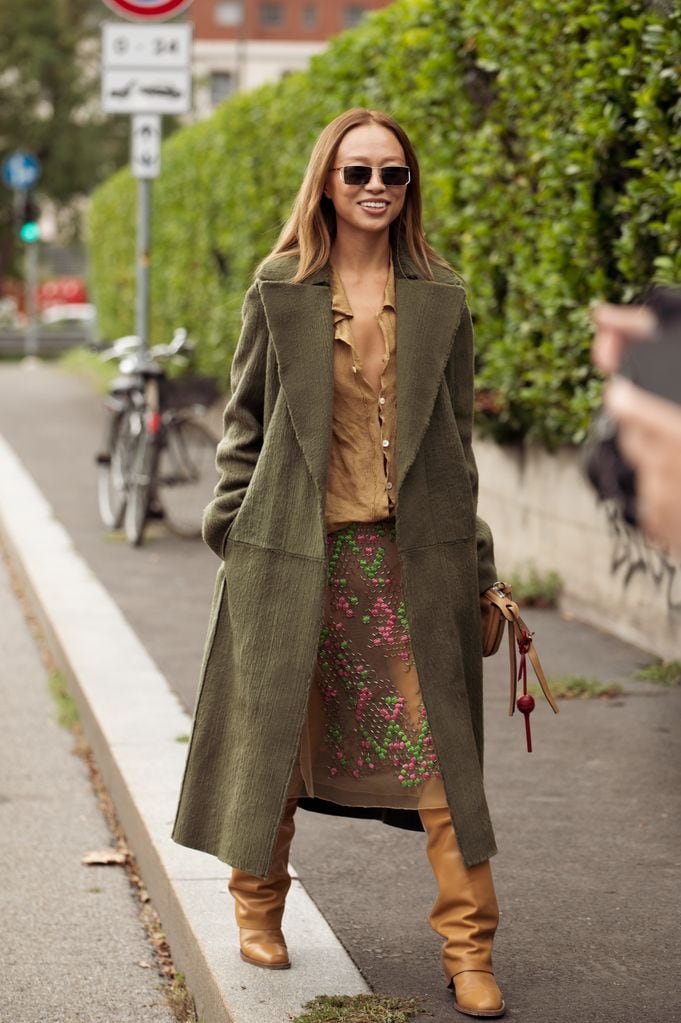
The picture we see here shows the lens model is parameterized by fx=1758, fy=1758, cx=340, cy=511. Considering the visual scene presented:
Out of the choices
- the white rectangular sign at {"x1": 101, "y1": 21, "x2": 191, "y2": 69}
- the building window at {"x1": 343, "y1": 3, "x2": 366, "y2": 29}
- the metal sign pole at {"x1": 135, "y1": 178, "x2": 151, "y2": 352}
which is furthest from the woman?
the building window at {"x1": 343, "y1": 3, "x2": 366, "y2": 29}

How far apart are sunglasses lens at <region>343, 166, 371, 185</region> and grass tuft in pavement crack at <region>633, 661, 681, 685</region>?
3561mm

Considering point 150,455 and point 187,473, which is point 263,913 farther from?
point 187,473

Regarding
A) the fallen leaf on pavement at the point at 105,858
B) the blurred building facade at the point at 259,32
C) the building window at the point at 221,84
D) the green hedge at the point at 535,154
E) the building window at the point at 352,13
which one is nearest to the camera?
the fallen leaf on pavement at the point at 105,858

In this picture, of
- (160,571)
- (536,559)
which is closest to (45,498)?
(160,571)

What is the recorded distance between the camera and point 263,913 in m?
3.77

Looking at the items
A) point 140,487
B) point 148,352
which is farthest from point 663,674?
point 148,352

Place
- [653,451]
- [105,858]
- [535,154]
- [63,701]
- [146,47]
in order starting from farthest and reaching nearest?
[146,47], [535,154], [63,701], [105,858], [653,451]

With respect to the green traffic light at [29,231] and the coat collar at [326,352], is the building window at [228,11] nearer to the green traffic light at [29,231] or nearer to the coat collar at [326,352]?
the green traffic light at [29,231]

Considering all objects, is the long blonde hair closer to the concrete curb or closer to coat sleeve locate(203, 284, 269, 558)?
coat sleeve locate(203, 284, 269, 558)

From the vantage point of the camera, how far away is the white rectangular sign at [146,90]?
35.2ft

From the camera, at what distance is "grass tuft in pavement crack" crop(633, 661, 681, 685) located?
6.71 m

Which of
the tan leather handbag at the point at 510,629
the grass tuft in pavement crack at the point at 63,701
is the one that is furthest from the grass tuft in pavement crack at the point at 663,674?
the tan leather handbag at the point at 510,629

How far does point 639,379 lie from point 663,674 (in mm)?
5360

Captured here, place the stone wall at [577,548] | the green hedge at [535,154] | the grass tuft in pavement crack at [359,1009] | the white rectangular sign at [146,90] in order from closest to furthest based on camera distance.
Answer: the grass tuft in pavement crack at [359,1009], the green hedge at [535,154], the stone wall at [577,548], the white rectangular sign at [146,90]
